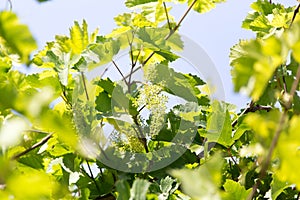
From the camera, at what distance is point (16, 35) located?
37 cm

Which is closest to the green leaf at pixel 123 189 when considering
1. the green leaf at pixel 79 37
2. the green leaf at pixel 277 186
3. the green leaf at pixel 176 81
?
the green leaf at pixel 277 186

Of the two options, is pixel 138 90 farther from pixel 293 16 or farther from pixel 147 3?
pixel 293 16

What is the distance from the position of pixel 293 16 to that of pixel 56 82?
2.22 ft

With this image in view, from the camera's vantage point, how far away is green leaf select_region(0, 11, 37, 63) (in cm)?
36

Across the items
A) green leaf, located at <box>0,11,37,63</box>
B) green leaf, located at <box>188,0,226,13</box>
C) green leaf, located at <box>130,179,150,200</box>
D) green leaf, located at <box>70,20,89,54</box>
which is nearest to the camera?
green leaf, located at <box>0,11,37,63</box>

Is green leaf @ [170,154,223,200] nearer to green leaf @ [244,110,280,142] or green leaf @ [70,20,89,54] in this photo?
green leaf @ [244,110,280,142]

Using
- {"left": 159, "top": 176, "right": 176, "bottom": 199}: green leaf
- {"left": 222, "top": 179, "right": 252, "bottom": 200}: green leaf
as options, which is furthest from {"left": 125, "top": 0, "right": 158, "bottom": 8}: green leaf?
{"left": 222, "top": 179, "right": 252, "bottom": 200}: green leaf

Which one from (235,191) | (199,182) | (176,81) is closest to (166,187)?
(235,191)

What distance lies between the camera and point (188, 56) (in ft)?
4.43

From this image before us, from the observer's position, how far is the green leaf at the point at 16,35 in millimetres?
365

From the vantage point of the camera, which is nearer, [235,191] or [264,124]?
[264,124]

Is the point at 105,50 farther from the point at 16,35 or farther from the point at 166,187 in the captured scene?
the point at 16,35

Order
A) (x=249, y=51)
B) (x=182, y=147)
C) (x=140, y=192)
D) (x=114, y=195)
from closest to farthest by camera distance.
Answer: (x=249, y=51), (x=140, y=192), (x=114, y=195), (x=182, y=147)

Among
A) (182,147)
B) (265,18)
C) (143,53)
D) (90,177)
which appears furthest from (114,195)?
(265,18)
